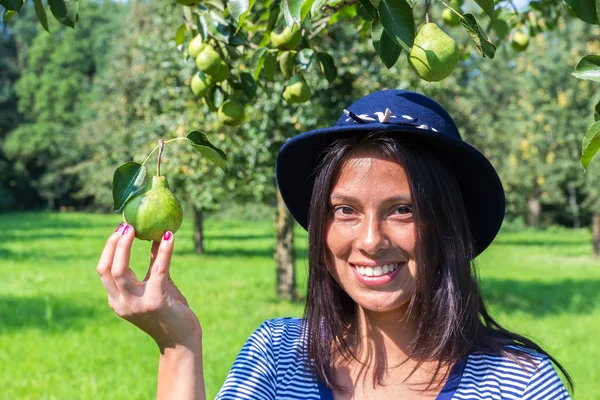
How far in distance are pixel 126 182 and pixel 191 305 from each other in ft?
26.1

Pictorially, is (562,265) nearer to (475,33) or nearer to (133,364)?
(133,364)

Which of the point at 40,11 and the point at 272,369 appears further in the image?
the point at 40,11

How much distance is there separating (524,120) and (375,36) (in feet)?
73.7

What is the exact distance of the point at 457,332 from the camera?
1.55 metres

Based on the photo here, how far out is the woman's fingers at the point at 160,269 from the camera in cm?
120

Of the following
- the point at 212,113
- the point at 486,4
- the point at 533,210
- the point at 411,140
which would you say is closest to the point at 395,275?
the point at 411,140

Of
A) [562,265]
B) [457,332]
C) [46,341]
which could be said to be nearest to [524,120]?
[562,265]

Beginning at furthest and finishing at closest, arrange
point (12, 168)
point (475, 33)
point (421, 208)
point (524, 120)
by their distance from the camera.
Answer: point (12, 168) < point (524, 120) < point (421, 208) < point (475, 33)

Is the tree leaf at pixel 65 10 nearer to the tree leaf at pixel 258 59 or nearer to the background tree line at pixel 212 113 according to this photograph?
the tree leaf at pixel 258 59

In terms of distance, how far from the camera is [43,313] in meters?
8.30

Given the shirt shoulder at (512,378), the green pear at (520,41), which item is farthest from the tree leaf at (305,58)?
the green pear at (520,41)

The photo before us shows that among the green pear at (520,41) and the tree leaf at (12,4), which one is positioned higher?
the tree leaf at (12,4)

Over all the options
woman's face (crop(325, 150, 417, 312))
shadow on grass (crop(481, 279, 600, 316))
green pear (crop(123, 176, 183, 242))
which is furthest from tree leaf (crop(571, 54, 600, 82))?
shadow on grass (crop(481, 279, 600, 316))

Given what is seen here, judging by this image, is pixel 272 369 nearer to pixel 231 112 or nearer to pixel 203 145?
pixel 203 145
